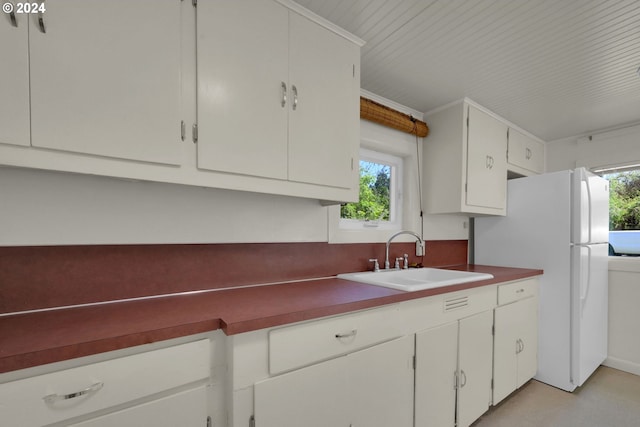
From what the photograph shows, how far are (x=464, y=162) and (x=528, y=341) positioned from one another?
1.44 m

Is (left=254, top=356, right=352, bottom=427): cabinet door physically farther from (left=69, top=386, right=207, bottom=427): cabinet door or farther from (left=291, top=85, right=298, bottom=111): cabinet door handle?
(left=291, top=85, right=298, bottom=111): cabinet door handle

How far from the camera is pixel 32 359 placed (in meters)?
0.68

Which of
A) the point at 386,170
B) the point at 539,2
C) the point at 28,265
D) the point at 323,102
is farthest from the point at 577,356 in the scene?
the point at 28,265

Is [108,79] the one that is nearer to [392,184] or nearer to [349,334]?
[349,334]

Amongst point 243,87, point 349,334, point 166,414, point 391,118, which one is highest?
point 391,118

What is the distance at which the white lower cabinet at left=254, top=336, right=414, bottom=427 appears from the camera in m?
0.98

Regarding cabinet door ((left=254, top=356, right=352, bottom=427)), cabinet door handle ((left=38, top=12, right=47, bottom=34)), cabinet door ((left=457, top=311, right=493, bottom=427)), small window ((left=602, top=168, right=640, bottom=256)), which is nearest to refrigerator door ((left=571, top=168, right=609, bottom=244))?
small window ((left=602, top=168, right=640, bottom=256))

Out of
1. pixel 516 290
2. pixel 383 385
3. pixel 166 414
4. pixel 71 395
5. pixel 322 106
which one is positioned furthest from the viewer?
pixel 516 290

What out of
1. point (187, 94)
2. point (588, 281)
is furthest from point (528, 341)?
point (187, 94)

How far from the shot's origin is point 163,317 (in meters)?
0.95

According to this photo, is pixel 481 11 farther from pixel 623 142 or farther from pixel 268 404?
pixel 623 142

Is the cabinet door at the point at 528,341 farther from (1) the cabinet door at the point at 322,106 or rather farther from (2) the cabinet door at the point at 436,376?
(1) the cabinet door at the point at 322,106

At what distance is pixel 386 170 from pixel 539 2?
1.30 m

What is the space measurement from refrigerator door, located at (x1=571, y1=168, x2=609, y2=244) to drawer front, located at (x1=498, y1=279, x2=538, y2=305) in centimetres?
45
